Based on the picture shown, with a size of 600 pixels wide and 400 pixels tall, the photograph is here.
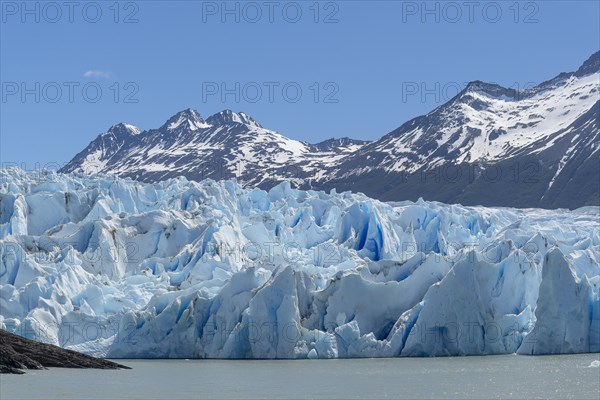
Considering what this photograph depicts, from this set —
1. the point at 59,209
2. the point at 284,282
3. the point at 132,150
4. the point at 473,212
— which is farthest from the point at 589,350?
the point at 132,150

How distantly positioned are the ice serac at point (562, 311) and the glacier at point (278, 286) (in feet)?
0.11

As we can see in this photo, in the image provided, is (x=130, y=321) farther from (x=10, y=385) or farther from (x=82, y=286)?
(x=10, y=385)

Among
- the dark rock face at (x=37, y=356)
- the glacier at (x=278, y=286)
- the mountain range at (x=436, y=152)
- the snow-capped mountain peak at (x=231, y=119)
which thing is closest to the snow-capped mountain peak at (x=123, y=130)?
the mountain range at (x=436, y=152)

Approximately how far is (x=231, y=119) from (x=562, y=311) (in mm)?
143684

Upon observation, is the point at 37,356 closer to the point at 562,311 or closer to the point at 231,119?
the point at 562,311

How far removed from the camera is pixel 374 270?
26.7 meters

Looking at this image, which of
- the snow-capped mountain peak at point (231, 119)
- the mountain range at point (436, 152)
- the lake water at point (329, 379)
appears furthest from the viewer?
the snow-capped mountain peak at point (231, 119)

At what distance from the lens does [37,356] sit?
23.7m

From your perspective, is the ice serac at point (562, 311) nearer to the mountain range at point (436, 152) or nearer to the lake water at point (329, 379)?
the lake water at point (329, 379)

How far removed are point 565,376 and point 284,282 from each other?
311 inches

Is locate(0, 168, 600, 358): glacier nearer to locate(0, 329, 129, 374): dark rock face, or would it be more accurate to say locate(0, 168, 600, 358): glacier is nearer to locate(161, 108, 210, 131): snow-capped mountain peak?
locate(0, 329, 129, 374): dark rock face

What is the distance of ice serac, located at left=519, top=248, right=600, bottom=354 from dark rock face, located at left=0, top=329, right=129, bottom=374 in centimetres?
1067

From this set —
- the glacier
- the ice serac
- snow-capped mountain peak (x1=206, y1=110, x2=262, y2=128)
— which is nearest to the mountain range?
snow-capped mountain peak (x1=206, y1=110, x2=262, y2=128)

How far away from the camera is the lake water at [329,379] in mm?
17688
